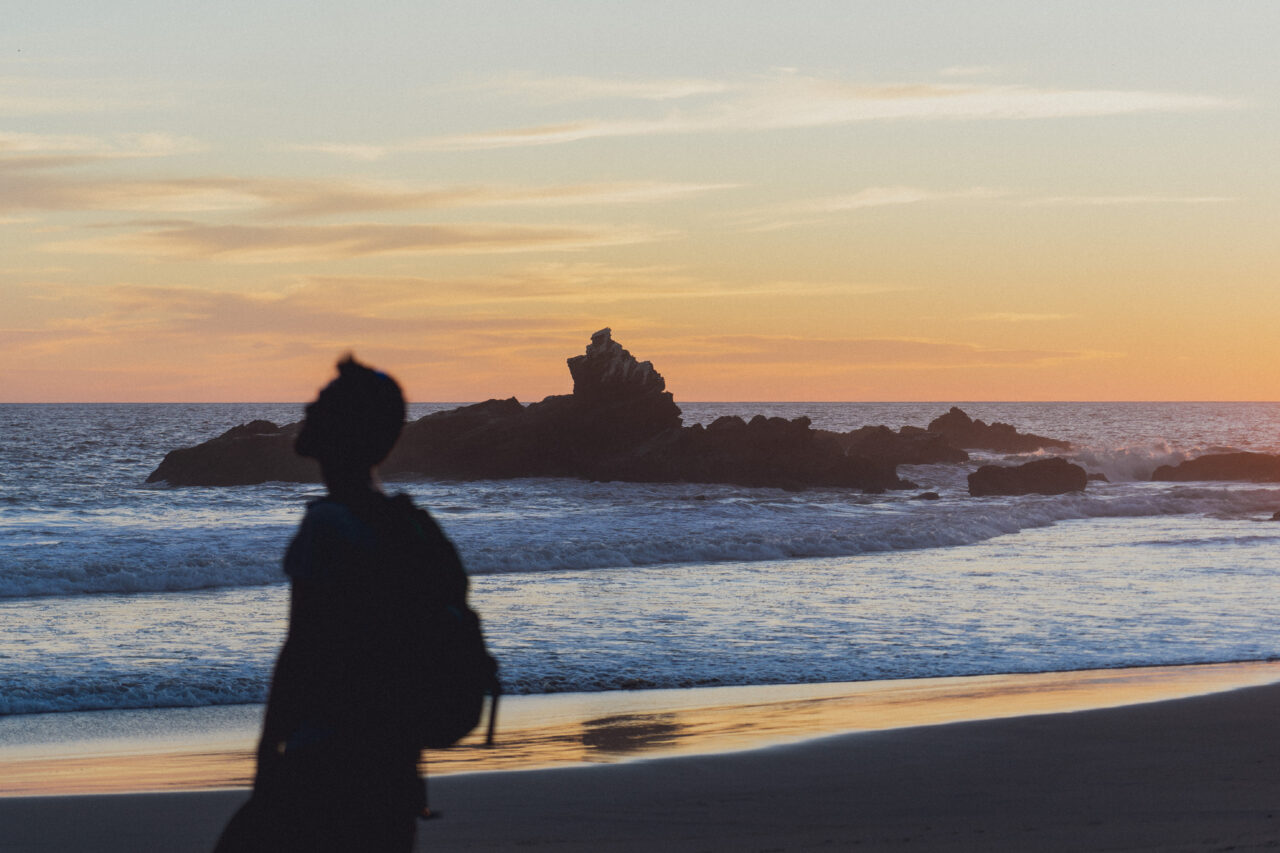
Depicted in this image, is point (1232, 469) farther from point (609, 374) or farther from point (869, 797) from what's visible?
point (869, 797)

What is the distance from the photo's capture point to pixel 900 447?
55.2 m

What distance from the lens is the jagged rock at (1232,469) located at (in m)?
47.3

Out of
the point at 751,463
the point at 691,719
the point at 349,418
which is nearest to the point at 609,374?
the point at 751,463

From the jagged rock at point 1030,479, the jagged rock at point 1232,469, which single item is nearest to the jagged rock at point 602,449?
the jagged rock at point 1030,479

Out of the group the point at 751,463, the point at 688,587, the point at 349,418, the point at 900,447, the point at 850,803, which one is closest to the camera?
the point at 349,418

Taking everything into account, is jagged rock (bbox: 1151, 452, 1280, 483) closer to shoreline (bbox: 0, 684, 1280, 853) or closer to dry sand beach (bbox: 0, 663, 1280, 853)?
dry sand beach (bbox: 0, 663, 1280, 853)

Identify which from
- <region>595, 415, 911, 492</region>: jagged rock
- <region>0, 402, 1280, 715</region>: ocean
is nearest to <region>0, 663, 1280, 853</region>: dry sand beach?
<region>0, 402, 1280, 715</region>: ocean

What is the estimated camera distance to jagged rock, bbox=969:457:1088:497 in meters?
39.8

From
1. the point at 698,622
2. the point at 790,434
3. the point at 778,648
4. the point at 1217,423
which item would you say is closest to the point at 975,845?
the point at 778,648

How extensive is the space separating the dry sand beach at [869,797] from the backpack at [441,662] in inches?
138

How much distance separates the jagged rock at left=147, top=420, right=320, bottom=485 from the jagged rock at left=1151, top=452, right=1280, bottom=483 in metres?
32.4

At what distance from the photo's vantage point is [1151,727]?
28.1 feet

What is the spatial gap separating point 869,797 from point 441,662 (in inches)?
181

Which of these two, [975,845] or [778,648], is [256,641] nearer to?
[778,648]
